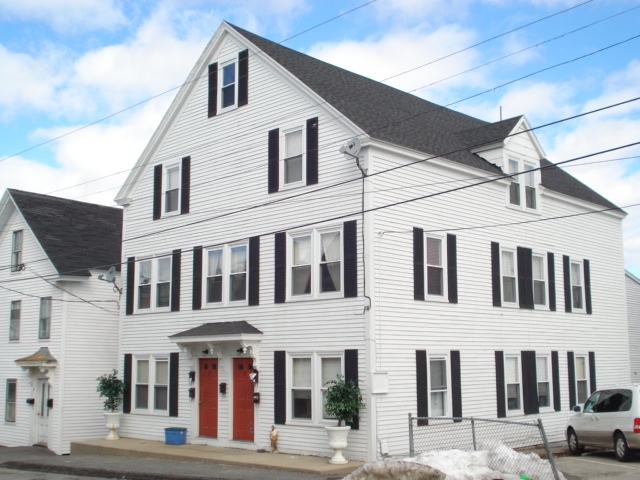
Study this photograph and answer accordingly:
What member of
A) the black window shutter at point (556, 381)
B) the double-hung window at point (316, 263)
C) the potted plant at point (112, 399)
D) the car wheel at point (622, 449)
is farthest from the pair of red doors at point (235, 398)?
the black window shutter at point (556, 381)

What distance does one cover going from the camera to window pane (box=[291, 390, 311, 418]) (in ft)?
62.3

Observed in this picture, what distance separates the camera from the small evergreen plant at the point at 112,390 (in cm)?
2447

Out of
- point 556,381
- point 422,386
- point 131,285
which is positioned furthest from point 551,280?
point 131,285

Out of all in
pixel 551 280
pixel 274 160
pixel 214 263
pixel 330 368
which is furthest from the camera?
pixel 551 280

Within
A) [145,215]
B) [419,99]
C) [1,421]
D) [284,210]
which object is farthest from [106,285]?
[419,99]

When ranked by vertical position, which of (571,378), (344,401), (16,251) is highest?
(16,251)

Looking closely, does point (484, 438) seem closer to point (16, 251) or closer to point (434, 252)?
point (434, 252)

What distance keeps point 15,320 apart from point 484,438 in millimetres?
19152

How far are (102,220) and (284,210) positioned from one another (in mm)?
14947

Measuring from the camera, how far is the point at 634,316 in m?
33.0

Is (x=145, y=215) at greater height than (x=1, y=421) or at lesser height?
greater

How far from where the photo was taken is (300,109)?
20469 millimetres

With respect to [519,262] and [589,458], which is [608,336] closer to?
[519,262]

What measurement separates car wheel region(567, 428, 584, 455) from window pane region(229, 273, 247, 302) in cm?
953
